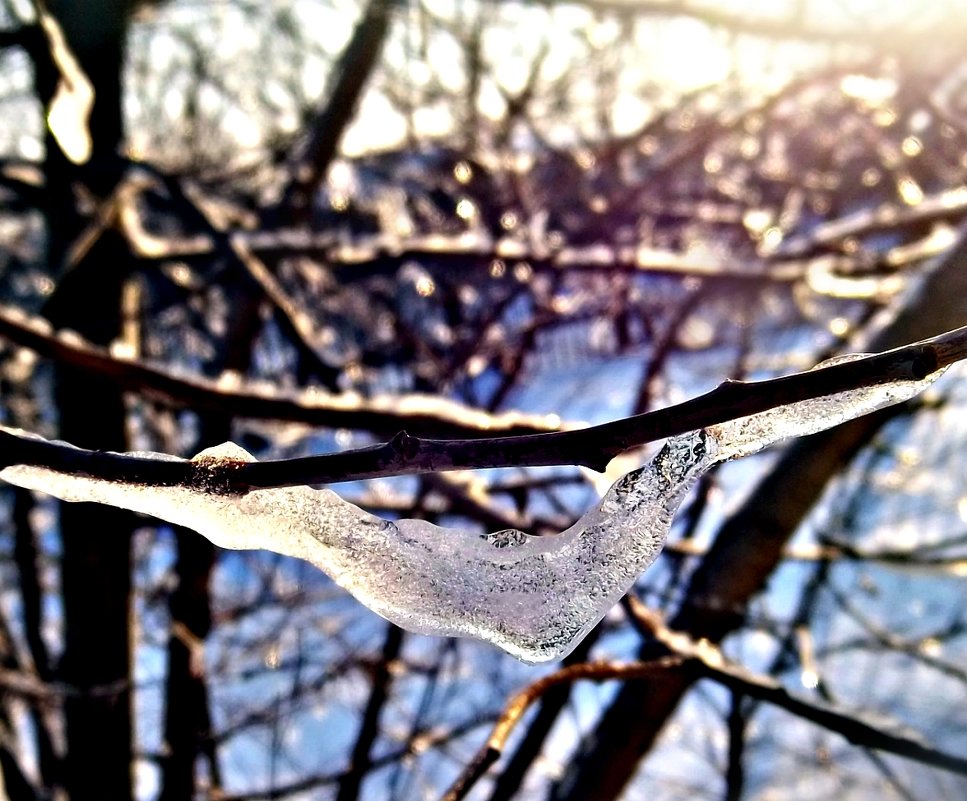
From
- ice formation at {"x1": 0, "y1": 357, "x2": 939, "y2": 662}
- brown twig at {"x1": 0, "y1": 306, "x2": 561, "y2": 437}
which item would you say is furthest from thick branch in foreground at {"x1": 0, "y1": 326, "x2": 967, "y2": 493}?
brown twig at {"x1": 0, "y1": 306, "x2": 561, "y2": 437}

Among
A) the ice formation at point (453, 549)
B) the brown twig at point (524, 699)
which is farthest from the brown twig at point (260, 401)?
the ice formation at point (453, 549)

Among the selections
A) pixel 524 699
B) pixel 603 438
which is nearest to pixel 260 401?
pixel 524 699

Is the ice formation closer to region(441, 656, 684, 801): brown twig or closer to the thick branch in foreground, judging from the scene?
the thick branch in foreground

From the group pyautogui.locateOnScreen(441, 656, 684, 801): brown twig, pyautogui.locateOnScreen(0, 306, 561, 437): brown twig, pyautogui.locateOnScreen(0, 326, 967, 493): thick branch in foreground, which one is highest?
pyautogui.locateOnScreen(0, 306, 561, 437): brown twig

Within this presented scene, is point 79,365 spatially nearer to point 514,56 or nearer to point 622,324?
point 622,324

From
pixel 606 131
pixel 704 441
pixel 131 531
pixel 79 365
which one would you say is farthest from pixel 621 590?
pixel 606 131
